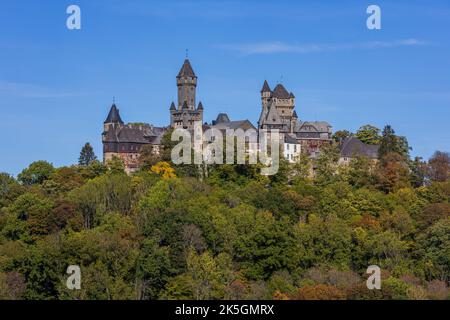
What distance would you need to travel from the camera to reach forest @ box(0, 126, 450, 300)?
2227 inches

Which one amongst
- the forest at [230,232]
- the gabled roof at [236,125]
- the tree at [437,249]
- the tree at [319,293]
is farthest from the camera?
the gabled roof at [236,125]

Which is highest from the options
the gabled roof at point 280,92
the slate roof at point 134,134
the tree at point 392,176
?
the gabled roof at point 280,92

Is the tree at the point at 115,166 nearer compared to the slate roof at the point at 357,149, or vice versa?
the tree at the point at 115,166

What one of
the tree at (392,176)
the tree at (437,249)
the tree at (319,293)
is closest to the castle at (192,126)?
the tree at (392,176)

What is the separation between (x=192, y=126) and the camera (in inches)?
3767

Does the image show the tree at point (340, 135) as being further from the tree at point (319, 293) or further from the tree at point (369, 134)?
the tree at point (319, 293)

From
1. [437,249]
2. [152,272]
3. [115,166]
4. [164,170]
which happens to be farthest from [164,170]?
[152,272]

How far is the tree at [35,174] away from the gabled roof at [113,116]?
1360 centimetres

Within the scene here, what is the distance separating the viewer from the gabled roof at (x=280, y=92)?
101875 millimetres

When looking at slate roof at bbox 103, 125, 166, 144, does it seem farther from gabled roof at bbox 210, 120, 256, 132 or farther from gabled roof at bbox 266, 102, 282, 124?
gabled roof at bbox 266, 102, 282, 124

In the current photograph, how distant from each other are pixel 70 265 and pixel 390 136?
129 ft

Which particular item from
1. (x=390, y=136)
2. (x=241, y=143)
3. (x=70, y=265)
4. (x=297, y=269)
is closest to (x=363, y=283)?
(x=297, y=269)

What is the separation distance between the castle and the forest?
9220mm

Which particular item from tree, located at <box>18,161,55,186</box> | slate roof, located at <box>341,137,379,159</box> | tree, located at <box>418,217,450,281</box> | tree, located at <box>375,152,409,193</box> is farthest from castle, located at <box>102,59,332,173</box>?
tree, located at <box>418,217,450,281</box>
